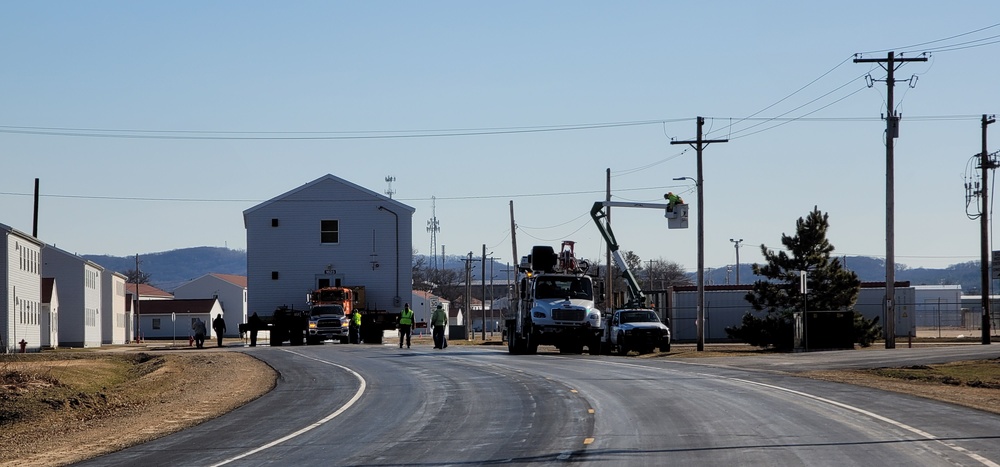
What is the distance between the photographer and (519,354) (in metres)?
41.0

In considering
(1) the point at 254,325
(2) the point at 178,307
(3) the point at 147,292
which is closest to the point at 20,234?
(1) the point at 254,325

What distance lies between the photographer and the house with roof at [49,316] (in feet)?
216

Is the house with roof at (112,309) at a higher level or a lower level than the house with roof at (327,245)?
lower

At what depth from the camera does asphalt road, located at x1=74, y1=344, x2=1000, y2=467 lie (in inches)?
547

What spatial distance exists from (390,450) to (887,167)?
3419 centimetres

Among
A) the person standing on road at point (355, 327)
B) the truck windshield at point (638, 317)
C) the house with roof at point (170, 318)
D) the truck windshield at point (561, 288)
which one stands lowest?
the house with roof at point (170, 318)

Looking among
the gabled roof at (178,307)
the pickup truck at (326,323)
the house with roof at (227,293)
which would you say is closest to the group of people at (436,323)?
the pickup truck at (326,323)

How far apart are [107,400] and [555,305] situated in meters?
18.3

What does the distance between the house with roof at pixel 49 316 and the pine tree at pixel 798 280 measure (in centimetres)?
3869

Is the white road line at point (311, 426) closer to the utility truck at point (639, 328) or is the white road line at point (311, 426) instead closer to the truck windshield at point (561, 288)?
the truck windshield at point (561, 288)

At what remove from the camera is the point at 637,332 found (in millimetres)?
42688

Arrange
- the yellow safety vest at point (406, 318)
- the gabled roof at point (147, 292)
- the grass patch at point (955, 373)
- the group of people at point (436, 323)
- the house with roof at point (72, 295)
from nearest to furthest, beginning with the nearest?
1. the grass patch at point (955, 373)
2. the yellow safety vest at point (406, 318)
3. the group of people at point (436, 323)
4. the house with roof at point (72, 295)
5. the gabled roof at point (147, 292)

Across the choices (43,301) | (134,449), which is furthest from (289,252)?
(134,449)

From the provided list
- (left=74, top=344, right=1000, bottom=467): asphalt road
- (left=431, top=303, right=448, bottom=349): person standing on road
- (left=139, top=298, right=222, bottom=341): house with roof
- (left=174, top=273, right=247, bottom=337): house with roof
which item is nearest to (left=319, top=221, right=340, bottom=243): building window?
(left=431, top=303, right=448, bottom=349): person standing on road
